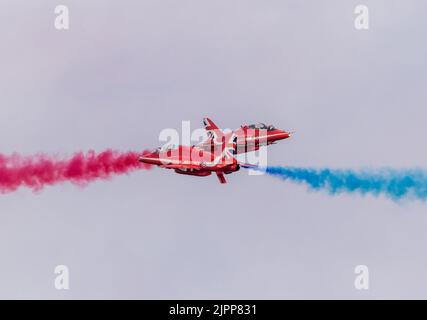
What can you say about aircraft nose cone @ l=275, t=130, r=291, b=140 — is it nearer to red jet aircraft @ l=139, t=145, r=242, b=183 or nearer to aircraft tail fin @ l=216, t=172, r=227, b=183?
red jet aircraft @ l=139, t=145, r=242, b=183

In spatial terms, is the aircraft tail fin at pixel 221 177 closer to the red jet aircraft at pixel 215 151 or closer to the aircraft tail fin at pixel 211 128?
the red jet aircraft at pixel 215 151

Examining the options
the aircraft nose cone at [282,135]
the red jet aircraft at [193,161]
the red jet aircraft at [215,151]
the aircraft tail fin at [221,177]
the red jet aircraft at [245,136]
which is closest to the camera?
the red jet aircraft at [193,161]

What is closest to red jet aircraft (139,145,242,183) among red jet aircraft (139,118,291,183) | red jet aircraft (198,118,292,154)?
red jet aircraft (139,118,291,183)

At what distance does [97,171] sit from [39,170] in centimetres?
607

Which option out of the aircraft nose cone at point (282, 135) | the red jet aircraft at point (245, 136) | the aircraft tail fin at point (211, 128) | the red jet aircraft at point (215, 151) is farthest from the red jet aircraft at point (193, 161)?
the aircraft nose cone at point (282, 135)

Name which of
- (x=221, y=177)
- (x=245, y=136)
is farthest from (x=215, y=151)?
(x=245, y=136)

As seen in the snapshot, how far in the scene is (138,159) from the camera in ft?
554

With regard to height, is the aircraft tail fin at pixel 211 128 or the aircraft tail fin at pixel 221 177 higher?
the aircraft tail fin at pixel 211 128

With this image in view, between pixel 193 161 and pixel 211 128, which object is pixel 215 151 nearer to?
pixel 211 128

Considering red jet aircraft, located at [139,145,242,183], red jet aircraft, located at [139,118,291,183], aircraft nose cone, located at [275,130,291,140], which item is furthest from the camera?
aircraft nose cone, located at [275,130,291,140]
